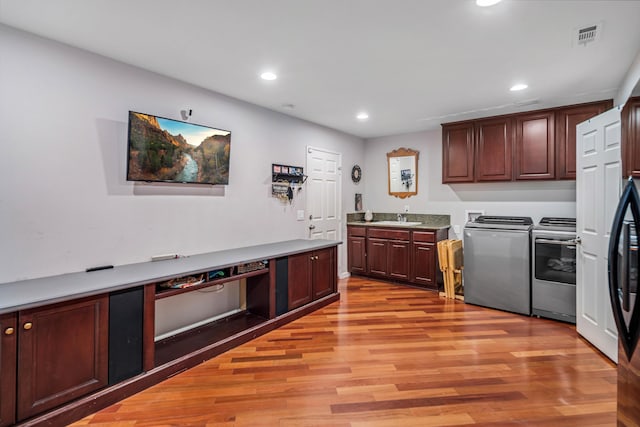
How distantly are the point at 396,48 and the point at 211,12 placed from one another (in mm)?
1319

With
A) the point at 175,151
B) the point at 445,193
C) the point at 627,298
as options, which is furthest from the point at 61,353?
the point at 445,193

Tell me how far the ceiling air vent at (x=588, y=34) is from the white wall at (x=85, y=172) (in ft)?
9.99

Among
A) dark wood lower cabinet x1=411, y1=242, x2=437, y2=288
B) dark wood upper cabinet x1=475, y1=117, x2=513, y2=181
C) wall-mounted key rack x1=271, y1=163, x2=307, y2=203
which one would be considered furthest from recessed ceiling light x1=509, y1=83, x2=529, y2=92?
wall-mounted key rack x1=271, y1=163, x2=307, y2=203

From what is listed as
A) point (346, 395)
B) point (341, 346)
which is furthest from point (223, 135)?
point (346, 395)

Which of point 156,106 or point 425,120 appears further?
point 425,120

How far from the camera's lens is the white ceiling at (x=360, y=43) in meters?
1.94

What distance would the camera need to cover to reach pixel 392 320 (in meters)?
3.55

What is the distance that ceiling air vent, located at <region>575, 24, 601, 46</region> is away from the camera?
213 centimetres

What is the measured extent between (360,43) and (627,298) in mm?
2175

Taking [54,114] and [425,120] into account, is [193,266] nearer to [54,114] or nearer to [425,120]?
[54,114]

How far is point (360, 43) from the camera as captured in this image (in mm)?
2352

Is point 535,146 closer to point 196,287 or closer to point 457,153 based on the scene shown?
point 457,153

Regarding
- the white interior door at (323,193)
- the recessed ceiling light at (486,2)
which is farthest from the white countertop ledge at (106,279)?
the recessed ceiling light at (486,2)

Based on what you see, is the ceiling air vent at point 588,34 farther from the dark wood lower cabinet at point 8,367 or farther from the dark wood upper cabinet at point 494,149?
the dark wood lower cabinet at point 8,367
